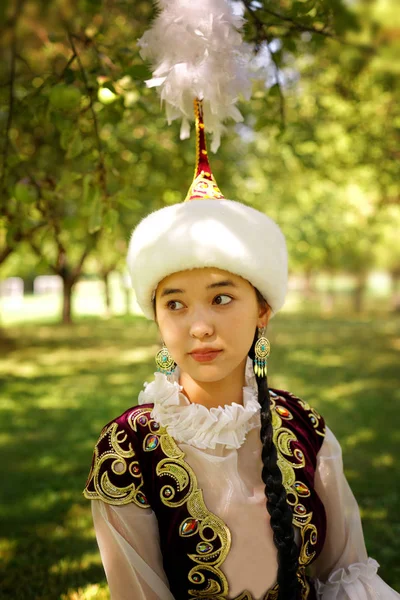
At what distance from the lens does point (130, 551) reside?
1637mm

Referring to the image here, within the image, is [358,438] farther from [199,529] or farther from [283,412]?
[199,529]

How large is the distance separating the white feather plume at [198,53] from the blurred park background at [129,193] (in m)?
0.19

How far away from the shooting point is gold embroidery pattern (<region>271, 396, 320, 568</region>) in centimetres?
179

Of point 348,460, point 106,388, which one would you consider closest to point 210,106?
point 348,460

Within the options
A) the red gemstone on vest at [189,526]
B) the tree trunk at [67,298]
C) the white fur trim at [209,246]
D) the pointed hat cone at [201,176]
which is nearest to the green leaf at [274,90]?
the pointed hat cone at [201,176]

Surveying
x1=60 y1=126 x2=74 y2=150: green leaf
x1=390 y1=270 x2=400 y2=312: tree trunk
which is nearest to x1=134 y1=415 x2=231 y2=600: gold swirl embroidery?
x1=60 y1=126 x2=74 y2=150: green leaf

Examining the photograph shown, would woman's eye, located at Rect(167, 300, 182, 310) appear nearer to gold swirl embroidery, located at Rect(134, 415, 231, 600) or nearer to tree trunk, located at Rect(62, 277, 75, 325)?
gold swirl embroidery, located at Rect(134, 415, 231, 600)

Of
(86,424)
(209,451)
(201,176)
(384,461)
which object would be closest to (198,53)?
(201,176)

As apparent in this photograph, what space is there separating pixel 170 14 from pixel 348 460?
4.49 metres

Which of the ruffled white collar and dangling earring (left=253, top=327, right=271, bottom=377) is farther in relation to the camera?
dangling earring (left=253, top=327, right=271, bottom=377)

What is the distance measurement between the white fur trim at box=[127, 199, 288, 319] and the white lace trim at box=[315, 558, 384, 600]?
95 centimetres

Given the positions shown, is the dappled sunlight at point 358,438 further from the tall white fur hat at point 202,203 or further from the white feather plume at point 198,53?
the white feather plume at point 198,53

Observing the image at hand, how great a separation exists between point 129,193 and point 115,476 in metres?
1.56

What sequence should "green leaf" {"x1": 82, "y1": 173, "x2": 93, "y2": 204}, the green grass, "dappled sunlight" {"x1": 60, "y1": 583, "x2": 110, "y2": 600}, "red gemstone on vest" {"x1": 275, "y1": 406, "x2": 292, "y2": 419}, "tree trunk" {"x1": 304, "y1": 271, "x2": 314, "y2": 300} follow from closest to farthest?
"red gemstone on vest" {"x1": 275, "y1": 406, "x2": 292, "y2": 419} < "green leaf" {"x1": 82, "y1": 173, "x2": 93, "y2": 204} < "dappled sunlight" {"x1": 60, "y1": 583, "x2": 110, "y2": 600} < the green grass < "tree trunk" {"x1": 304, "y1": 271, "x2": 314, "y2": 300}
